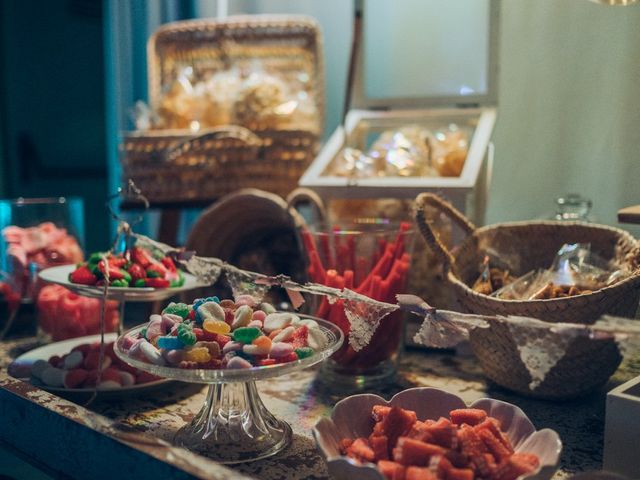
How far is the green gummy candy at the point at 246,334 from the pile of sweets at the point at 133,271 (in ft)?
1.02

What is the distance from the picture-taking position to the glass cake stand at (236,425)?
2.69ft

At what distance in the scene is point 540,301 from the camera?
860 millimetres

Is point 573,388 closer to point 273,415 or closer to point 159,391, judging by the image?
point 273,415

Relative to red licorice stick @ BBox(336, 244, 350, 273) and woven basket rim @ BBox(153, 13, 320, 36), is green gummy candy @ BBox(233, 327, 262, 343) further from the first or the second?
woven basket rim @ BBox(153, 13, 320, 36)

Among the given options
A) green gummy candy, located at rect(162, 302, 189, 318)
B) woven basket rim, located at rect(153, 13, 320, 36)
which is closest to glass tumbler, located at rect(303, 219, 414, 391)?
→ green gummy candy, located at rect(162, 302, 189, 318)

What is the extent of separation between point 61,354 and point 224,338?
0.49 meters

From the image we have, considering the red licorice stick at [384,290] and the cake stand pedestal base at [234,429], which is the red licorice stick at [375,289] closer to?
the red licorice stick at [384,290]

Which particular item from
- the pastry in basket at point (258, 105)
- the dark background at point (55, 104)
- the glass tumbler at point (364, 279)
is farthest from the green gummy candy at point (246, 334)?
the dark background at point (55, 104)

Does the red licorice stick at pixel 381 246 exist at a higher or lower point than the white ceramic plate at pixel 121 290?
higher

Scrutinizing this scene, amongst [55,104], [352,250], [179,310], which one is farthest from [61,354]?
[55,104]

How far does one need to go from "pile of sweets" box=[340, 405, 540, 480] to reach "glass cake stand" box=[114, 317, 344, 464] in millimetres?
121

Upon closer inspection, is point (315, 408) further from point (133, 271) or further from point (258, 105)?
point (258, 105)

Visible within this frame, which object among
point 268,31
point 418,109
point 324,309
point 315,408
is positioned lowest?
point 315,408

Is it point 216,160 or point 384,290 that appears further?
point 216,160
